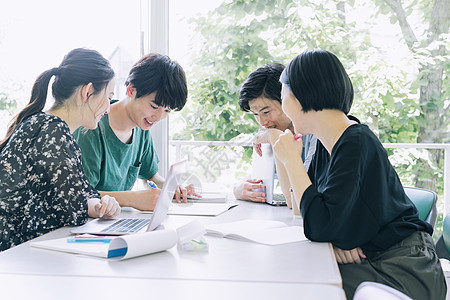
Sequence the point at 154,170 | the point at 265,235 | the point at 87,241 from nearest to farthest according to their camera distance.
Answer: the point at 87,241 < the point at 265,235 < the point at 154,170

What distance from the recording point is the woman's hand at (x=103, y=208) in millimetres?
1511

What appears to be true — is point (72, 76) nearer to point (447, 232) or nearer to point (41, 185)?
point (41, 185)

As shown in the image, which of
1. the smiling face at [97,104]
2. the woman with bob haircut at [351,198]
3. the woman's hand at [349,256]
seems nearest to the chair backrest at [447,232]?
the woman with bob haircut at [351,198]

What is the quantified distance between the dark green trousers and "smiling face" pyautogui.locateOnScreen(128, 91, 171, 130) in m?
1.19

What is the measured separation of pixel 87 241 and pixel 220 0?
94.3 inches

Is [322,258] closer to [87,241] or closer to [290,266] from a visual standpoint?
[290,266]

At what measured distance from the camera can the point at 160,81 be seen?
6.94ft

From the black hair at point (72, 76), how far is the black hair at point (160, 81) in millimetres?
361

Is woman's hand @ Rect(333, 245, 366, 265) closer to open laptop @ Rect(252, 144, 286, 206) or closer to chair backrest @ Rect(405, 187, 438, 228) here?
open laptop @ Rect(252, 144, 286, 206)

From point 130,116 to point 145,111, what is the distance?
0.12 metres

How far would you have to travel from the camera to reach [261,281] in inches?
34.4

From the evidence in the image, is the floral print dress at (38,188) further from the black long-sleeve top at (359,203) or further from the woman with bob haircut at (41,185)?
the black long-sleeve top at (359,203)

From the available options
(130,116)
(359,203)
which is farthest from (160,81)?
(359,203)

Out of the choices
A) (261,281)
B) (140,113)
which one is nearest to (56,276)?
(261,281)
